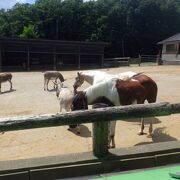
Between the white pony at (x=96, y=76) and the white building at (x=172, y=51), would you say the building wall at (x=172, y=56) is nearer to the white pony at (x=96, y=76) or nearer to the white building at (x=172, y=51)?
the white building at (x=172, y=51)

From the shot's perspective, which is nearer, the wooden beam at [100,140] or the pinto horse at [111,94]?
the wooden beam at [100,140]

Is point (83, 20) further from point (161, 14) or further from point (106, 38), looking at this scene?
point (161, 14)

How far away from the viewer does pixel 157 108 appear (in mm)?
4445

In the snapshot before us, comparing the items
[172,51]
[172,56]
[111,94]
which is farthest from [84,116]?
[172,51]

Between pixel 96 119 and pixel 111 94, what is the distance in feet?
11.5

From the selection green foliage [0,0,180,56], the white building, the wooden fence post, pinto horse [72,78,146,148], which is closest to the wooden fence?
the wooden fence post

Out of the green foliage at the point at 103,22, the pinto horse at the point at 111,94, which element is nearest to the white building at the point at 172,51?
the green foliage at the point at 103,22

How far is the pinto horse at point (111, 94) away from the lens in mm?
7473


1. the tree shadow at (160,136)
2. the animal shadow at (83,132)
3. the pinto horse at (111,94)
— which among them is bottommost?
the animal shadow at (83,132)

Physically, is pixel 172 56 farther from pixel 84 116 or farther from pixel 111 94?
pixel 84 116

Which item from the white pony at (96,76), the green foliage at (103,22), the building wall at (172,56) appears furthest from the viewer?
the green foliage at (103,22)

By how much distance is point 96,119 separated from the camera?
163 inches

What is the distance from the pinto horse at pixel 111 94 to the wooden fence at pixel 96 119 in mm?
3025

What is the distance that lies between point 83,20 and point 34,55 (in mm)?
29981
